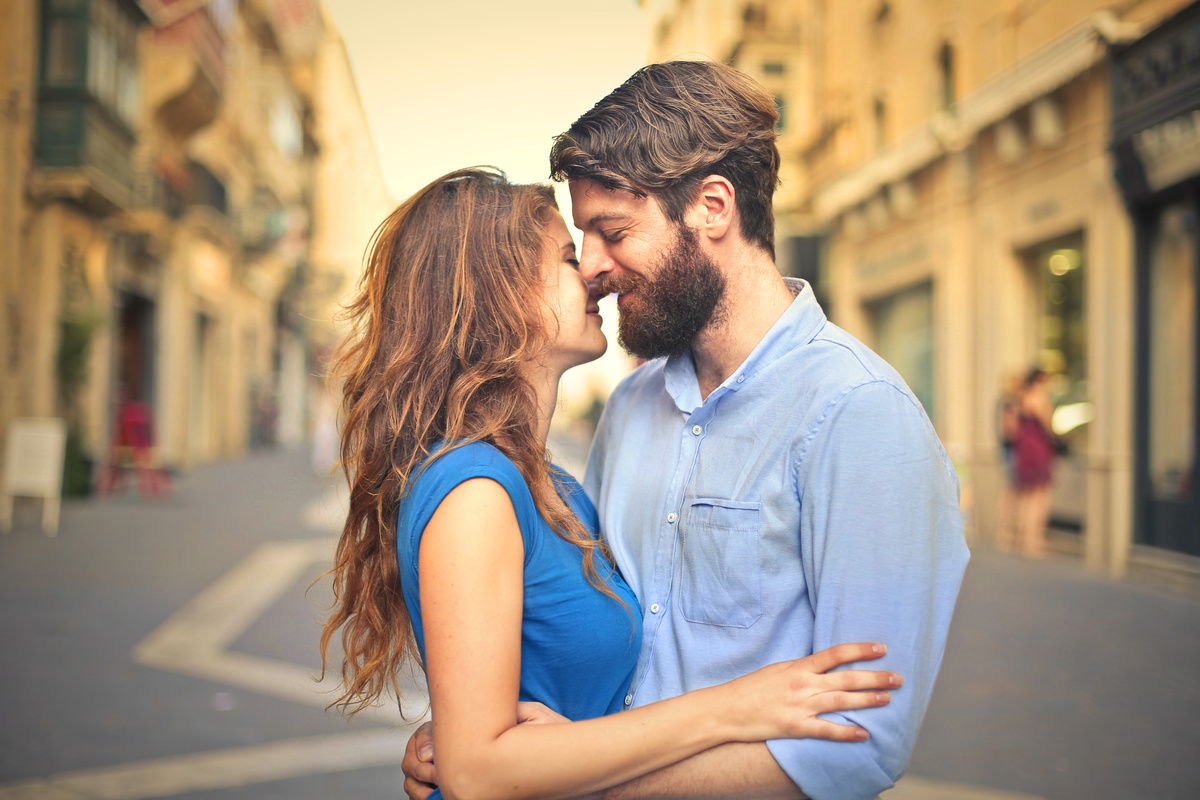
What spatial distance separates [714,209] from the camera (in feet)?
5.76

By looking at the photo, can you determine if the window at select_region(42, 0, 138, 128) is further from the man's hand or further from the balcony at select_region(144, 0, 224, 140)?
the man's hand

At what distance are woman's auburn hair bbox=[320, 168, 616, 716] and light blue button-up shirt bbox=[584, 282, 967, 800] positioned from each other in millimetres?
146

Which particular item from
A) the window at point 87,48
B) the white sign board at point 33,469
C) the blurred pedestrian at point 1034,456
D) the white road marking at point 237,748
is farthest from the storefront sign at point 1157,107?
the window at point 87,48

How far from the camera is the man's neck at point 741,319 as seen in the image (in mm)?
A: 1751

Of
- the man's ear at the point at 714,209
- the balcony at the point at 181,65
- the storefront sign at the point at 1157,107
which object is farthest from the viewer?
the balcony at the point at 181,65

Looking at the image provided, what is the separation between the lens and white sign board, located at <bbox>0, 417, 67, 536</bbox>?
876 centimetres

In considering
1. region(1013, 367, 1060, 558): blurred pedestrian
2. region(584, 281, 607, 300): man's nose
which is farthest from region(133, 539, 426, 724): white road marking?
region(1013, 367, 1060, 558): blurred pedestrian

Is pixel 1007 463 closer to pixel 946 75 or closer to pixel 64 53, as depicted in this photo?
pixel 946 75

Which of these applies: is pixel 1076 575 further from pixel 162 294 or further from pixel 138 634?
pixel 162 294

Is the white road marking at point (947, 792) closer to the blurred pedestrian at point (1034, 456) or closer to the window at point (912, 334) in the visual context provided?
the blurred pedestrian at point (1034, 456)

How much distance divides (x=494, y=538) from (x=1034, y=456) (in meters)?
8.84

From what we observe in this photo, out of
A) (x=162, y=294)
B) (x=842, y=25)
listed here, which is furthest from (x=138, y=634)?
(x=162, y=294)

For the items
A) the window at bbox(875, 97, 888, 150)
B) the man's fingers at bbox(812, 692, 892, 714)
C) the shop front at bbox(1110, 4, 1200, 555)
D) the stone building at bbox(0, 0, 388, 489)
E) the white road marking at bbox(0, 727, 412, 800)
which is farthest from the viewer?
the stone building at bbox(0, 0, 388, 489)

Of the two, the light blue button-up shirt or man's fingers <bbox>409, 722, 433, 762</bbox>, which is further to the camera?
man's fingers <bbox>409, 722, 433, 762</bbox>
